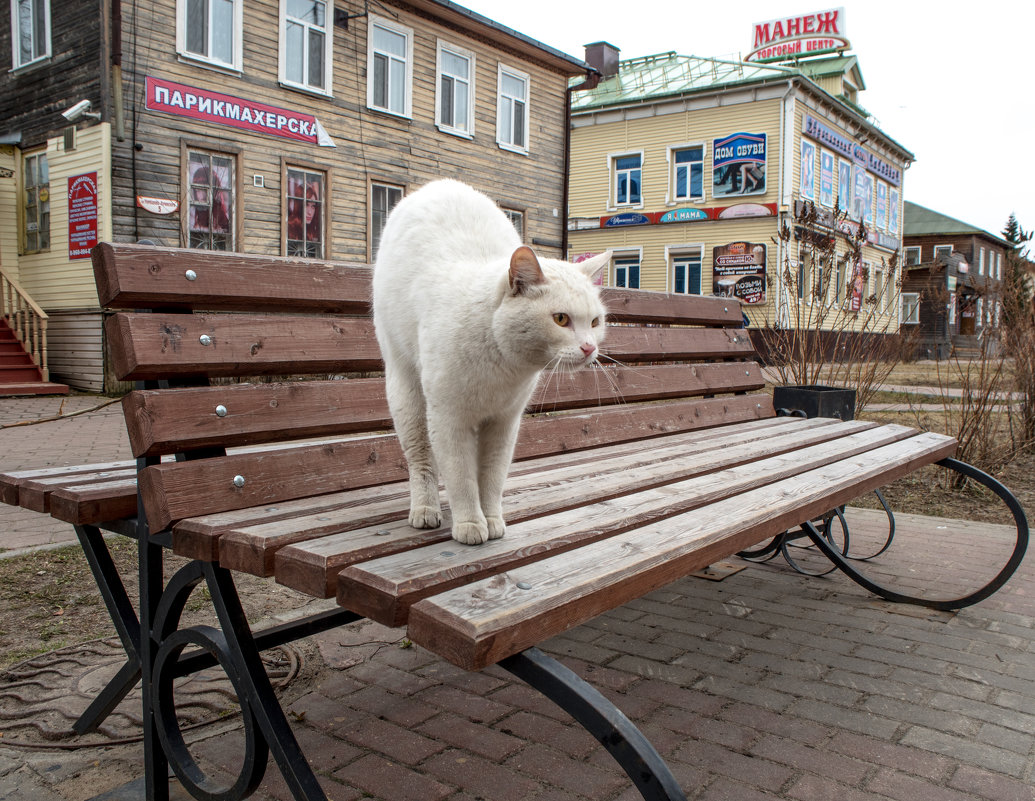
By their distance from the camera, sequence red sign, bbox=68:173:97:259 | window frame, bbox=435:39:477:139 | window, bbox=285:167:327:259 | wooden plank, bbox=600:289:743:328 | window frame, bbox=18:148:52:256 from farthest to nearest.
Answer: window frame, bbox=435:39:477:139, window, bbox=285:167:327:259, window frame, bbox=18:148:52:256, red sign, bbox=68:173:97:259, wooden plank, bbox=600:289:743:328

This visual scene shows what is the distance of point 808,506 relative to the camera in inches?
99.2

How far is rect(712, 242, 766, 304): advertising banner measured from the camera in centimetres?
2247

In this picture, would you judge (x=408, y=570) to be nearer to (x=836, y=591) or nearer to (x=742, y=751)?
(x=742, y=751)

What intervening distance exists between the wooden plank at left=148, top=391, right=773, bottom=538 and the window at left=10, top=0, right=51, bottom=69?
12908mm

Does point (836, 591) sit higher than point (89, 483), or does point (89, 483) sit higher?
point (89, 483)

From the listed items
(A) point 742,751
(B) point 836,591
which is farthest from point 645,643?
(B) point 836,591

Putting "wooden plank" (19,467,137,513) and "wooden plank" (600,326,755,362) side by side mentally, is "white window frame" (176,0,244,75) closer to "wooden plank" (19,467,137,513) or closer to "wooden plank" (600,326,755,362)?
"wooden plank" (600,326,755,362)

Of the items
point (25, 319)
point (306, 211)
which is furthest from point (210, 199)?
point (25, 319)

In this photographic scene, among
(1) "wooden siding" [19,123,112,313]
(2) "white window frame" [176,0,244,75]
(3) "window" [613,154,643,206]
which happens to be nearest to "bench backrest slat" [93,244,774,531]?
(1) "wooden siding" [19,123,112,313]

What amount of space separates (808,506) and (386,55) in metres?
14.0

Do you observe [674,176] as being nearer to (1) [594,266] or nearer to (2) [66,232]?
(2) [66,232]

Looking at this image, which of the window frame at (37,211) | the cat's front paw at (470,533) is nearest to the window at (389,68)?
the window frame at (37,211)

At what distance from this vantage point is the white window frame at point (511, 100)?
16.4 metres

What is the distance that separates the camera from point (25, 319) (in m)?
12.7
